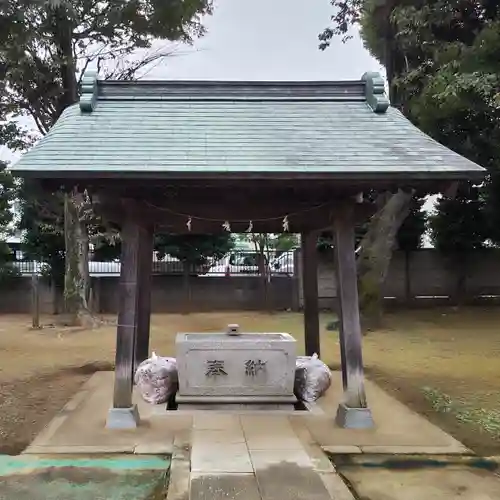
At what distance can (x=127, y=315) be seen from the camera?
5.99 m

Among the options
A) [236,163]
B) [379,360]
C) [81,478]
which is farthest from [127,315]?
[379,360]

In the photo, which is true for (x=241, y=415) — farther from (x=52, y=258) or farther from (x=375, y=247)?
(x=52, y=258)

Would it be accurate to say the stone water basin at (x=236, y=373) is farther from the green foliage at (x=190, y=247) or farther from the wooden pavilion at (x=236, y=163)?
the green foliage at (x=190, y=247)

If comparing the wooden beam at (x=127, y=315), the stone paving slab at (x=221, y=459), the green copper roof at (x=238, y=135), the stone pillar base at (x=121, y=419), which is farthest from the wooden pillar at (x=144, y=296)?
the stone paving slab at (x=221, y=459)

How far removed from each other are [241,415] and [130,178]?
299 centimetres

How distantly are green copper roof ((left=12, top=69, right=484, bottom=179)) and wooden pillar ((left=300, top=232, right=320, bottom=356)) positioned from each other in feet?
7.03

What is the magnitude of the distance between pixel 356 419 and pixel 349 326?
97 centimetres

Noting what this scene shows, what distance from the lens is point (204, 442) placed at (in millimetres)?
5359

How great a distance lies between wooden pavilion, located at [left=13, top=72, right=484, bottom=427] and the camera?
5.40m

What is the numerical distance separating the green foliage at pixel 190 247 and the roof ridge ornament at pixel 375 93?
13.8m

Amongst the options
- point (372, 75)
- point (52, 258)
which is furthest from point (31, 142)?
point (372, 75)

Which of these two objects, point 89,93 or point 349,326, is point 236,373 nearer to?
point 349,326

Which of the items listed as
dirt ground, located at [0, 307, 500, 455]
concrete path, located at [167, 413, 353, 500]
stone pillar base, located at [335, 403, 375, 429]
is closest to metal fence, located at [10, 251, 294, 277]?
dirt ground, located at [0, 307, 500, 455]

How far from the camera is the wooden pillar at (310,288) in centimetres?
838
